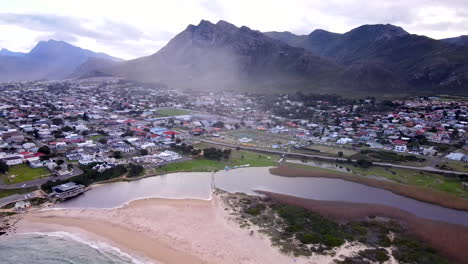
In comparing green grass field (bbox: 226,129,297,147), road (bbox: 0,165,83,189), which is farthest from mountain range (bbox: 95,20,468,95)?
road (bbox: 0,165,83,189)

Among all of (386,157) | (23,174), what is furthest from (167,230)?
(386,157)

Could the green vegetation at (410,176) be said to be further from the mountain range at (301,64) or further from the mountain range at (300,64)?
the mountain range at (300,64)

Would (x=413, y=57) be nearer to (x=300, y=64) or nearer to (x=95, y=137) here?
(x=300, y=64)

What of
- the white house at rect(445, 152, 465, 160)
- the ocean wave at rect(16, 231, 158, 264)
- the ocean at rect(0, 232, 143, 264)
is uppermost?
the white house at rect(445, 152, 465, 160)

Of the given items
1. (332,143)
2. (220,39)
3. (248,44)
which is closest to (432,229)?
(332,143)

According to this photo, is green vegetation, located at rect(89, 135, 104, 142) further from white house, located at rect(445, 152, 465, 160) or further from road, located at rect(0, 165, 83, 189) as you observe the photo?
white house, located at rect(445, 152, 465, 160)
